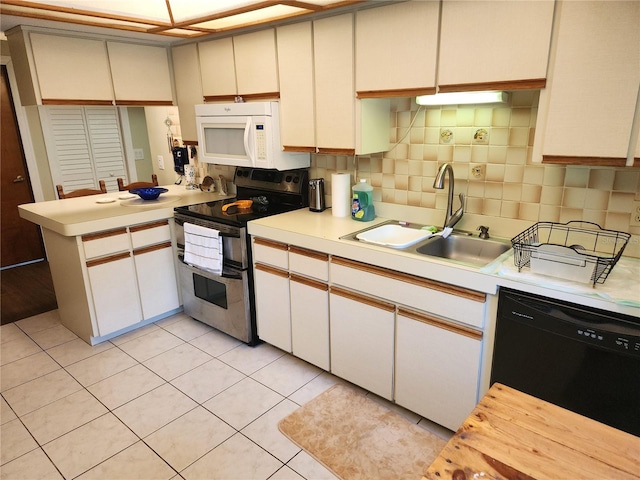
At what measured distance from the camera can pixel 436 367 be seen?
2018 millimetres

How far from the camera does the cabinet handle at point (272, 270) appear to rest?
264cm

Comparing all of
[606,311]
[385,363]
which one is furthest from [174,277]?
[606,311]

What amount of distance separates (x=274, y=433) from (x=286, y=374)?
0.53m

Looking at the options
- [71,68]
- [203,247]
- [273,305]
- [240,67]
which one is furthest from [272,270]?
[71,68]

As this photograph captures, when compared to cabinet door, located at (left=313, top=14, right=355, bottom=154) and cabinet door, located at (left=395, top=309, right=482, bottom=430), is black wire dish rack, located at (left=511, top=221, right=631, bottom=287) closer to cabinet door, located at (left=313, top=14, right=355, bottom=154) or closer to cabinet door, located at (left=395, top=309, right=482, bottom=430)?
cabinet door, located at (left=395, top=309, right=482, bottom=430)

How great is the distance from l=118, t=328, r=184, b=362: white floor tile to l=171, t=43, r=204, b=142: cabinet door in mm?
1625

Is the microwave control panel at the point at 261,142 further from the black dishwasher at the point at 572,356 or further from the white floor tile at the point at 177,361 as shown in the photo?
the black dishwasher at the point at 572,356

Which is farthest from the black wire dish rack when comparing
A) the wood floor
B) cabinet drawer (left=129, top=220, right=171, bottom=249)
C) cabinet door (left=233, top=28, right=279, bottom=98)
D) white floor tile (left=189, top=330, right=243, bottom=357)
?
the wood floor

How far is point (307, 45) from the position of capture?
8.19 ft

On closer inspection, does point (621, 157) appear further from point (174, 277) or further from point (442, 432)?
point (174, 277)

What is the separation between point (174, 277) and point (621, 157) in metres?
3.03

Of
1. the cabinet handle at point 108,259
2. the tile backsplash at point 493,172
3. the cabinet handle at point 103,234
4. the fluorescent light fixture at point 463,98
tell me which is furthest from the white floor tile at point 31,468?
the fluorescent light fixture at point 463,98

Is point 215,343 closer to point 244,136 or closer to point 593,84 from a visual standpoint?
point 244,136

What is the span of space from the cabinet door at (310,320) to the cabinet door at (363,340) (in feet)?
0.20
